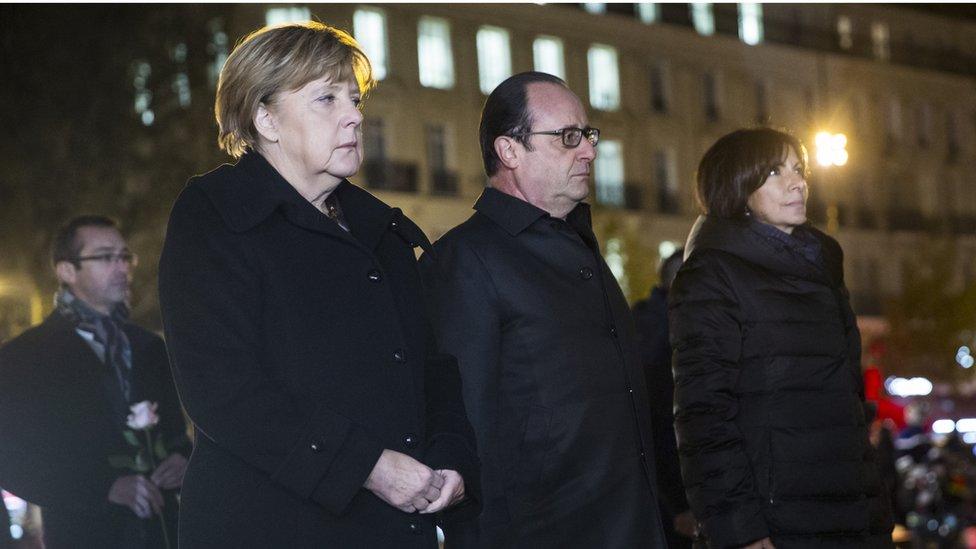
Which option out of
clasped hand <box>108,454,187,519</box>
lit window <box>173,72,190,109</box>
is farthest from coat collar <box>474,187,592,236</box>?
lit window <box>173,72,190,109</box>

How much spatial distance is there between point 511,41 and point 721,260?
42974mm

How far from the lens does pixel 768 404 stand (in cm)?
557

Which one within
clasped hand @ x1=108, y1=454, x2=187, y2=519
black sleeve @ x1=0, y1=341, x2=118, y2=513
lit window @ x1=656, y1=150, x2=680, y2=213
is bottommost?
lit window @ x1=656, y1=150, x2=680, y2=213

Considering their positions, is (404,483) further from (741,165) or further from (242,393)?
(741,165)

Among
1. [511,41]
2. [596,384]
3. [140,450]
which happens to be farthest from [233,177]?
[511,41]

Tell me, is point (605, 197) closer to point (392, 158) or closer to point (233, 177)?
point (392, 158)

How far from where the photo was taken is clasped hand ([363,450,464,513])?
3660mm

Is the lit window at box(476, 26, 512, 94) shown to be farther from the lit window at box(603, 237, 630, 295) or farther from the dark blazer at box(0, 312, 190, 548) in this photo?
the dark blazer at box(0, 312, 190, 548)

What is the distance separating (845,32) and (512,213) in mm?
59753

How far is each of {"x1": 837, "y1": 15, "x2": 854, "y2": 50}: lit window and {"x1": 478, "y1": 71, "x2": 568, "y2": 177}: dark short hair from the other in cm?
5877

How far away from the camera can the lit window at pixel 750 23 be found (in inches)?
2264

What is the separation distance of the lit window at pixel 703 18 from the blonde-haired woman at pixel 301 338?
170ft

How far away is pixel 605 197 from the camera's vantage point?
1973 inches

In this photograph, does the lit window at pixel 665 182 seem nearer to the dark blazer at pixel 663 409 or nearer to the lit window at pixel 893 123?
the lit window at pixel 893 123
